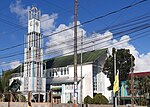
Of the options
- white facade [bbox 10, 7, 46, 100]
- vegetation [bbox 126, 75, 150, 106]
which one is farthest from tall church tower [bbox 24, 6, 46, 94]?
vegetation [bbox 126, 75, 150, 106]

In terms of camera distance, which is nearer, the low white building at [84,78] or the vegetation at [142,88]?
the vegetation at [142,88]

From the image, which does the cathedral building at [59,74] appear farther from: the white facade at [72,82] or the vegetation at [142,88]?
the vegetation at [142,88]

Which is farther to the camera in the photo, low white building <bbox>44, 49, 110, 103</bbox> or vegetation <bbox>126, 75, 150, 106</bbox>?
low white building <bbox>44, 49, 110, 103</bbox>

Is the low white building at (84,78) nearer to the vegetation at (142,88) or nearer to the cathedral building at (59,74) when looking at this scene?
the cathedral building at (59,74)

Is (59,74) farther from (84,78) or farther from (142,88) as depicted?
(142,88)

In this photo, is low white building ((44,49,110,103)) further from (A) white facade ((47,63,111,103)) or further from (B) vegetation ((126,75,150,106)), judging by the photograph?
(B) vegetation ((126,75,150,106))

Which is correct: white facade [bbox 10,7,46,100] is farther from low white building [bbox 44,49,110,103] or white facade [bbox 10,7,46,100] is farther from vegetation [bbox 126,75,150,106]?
vegetation [bbox 126,75,150,106]

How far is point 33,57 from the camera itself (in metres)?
59.2

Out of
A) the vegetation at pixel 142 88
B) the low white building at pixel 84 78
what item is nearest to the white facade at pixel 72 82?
the low white building at pixel 84 78

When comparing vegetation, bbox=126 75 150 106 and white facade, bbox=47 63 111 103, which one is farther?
white facade, bbox=47 63 111 103

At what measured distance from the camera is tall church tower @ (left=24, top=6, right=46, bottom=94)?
2287 inches

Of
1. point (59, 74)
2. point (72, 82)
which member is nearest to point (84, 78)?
point (72, 82)

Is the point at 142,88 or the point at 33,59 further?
the point at 33,59

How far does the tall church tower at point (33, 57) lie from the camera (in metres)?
58.1
